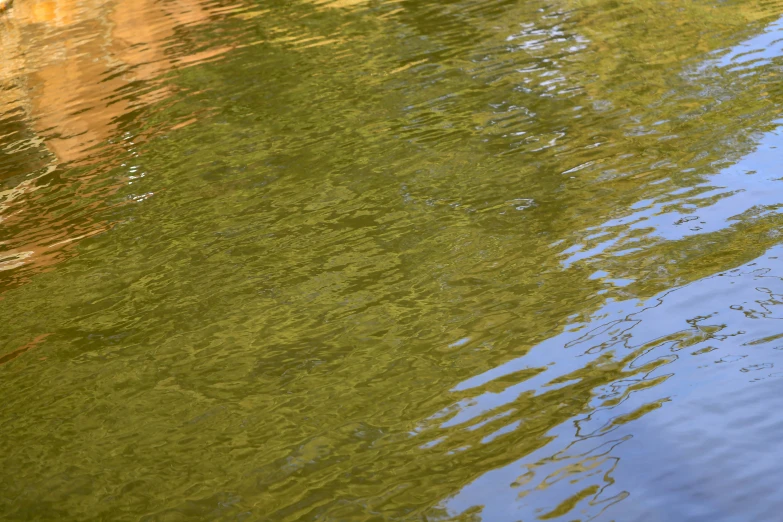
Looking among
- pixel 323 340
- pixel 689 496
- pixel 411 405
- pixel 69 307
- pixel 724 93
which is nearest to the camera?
pixel 689 496

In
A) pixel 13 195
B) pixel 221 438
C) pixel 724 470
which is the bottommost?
pixel 724 470

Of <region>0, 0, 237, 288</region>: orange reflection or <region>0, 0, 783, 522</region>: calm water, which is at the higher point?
<region>0, 0, 237, 288</region>: orange reflection

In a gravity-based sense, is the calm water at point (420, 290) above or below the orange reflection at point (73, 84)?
below

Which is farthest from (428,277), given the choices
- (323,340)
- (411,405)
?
(411,405)

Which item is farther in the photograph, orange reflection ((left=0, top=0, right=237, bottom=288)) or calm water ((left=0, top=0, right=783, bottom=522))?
orange reflection ((left=0, top=0, right=237, bottom=288))

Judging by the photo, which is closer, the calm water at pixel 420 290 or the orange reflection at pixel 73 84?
the calm water at pixel 420 290

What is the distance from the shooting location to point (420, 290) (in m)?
5.13

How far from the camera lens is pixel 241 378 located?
461 cm

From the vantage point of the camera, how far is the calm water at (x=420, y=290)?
11.9ft

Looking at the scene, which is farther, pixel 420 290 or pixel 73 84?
pixel 73 84

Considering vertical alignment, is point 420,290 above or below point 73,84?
below

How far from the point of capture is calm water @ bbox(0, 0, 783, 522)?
3.62 metres

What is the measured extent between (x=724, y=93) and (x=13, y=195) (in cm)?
715

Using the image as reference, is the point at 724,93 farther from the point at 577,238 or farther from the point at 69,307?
the point at 69,307
